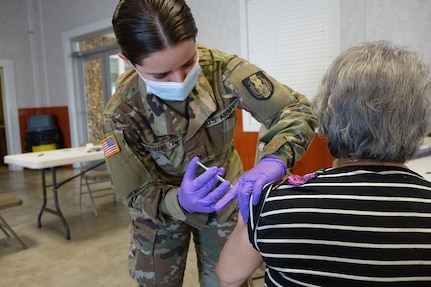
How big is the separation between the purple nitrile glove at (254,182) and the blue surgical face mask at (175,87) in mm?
363

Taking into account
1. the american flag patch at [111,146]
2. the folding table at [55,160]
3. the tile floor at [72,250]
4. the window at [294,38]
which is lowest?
the tile floor at [72,250]

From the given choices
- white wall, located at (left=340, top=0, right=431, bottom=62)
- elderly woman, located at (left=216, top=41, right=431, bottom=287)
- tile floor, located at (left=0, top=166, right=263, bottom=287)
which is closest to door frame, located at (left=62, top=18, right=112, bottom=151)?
tile floor, located at (left=0, top=166, right=263, bottom=287)

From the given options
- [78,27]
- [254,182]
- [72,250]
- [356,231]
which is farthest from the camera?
[78,27]

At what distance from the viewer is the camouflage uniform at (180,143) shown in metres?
1.28

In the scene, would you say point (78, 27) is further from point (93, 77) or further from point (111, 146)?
point (111, 146)

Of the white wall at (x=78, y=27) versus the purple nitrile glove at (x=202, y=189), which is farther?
the white wall at (x=78, y=27)

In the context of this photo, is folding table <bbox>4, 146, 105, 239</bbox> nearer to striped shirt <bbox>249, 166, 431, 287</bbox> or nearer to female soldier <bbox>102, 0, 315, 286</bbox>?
female soldier <bbox>102, 0, 315, 286</bbox>

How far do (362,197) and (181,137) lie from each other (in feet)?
2.47

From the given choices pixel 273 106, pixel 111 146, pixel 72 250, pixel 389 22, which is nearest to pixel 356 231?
pixel 273 106

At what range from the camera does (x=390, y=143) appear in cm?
78

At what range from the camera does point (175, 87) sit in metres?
1.26

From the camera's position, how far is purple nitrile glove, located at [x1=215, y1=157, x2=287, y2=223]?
92 centimetres

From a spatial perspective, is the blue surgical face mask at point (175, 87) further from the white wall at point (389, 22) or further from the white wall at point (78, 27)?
the white wall at point (78, 27)

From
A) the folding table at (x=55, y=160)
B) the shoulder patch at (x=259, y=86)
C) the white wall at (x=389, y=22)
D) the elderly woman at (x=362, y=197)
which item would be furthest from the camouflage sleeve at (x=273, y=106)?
the folding table at (x=55, y=160)
